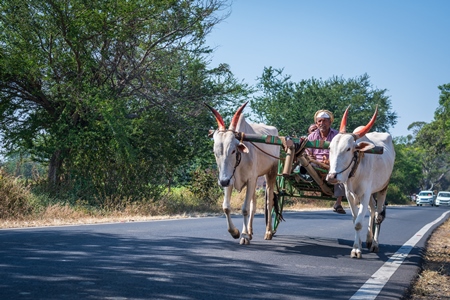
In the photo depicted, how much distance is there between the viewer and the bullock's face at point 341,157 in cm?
910

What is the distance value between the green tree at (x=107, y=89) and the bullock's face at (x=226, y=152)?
29.4 feet

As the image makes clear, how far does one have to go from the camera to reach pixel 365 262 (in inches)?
354

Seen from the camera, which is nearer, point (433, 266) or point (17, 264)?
point (17, 264)

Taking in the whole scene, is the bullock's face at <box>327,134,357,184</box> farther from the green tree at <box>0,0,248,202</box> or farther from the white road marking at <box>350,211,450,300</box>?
the green tree at <box>0,0,248,202</box>

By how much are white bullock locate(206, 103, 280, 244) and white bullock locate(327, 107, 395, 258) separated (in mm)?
1443

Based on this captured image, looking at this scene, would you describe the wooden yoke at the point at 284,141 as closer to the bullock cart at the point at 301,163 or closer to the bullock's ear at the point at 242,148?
the bullock cart at the point at 301,163

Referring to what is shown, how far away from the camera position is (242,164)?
10.4 m

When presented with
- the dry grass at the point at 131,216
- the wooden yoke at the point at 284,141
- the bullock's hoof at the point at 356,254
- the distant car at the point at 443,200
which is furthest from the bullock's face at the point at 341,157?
the distant car at the point at 443,200

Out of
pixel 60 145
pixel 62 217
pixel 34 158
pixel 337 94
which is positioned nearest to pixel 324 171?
pixel 62 217

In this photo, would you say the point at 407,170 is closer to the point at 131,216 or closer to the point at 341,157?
the point at 131,216

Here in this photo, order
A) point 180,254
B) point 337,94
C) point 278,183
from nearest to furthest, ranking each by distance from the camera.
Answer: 1. point 180,254
2. point 278,183
3. point 337,94

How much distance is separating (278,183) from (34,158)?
1072 centimetres

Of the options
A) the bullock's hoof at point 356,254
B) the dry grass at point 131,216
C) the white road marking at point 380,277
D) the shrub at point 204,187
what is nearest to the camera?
the white road marking at point 380,277

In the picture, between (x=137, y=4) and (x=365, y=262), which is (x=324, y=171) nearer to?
(x=365, y=262)
